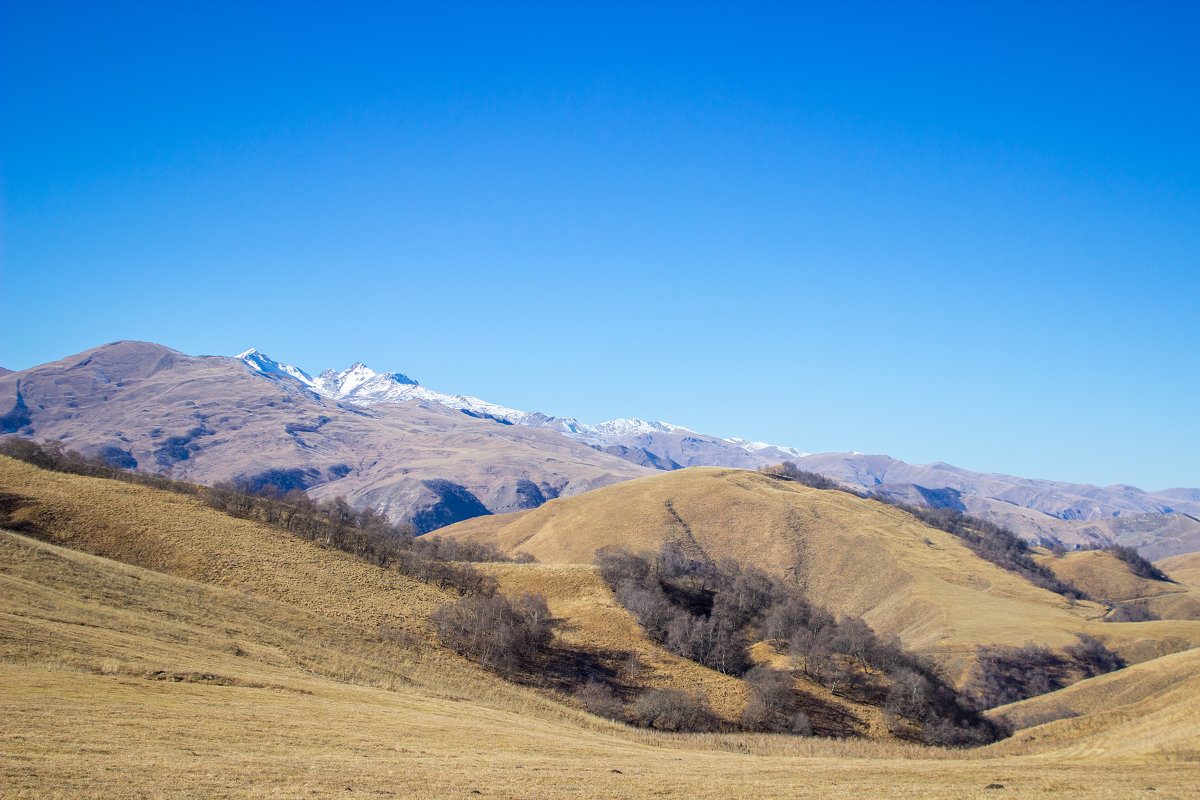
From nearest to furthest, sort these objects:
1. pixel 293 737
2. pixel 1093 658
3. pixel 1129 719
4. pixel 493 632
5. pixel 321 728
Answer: pixel 293 737 → pixel 321 728 → pixel 1129 719 → pixel 493 632 → pixel 1093 658

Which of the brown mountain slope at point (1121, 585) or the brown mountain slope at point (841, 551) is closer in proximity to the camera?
the brown mountain slope at point (841, 551)

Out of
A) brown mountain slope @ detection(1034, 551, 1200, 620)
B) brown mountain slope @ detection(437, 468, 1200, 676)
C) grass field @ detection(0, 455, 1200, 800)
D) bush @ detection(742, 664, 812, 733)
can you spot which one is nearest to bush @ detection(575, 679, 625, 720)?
grass field @ detection(0, 455, 1200, 800)

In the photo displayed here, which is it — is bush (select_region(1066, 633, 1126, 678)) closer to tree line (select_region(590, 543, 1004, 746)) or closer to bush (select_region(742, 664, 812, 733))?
tree line (select_region(590, 543, 1004, 746))

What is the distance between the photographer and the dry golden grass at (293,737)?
56.3 ft

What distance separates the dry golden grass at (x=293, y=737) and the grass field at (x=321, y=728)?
119 millimetres

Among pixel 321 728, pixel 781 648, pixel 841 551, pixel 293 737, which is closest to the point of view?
pixel 293 737

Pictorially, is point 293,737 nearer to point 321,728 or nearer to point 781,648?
point 321,728

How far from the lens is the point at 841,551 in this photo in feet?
407

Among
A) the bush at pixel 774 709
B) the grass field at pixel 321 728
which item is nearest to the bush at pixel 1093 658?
the grass field at pixel 321 728

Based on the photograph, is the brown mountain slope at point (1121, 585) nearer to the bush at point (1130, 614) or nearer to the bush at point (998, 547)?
the bush at point (998, 547)

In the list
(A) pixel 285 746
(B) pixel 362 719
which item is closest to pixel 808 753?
(B) pixel 362 719

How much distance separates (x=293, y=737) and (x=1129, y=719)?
41407 millimetres

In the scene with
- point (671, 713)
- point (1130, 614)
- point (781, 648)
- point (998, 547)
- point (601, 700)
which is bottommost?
point (601, 700)

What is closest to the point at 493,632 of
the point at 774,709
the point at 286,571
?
the point at 286,571
